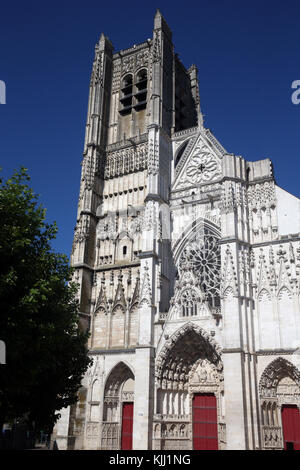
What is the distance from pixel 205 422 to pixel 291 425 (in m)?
3.48

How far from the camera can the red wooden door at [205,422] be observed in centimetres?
1777

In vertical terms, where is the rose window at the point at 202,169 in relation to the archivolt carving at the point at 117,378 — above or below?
above

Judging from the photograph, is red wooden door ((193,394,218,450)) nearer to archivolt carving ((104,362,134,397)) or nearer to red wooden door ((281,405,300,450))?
red wooden door ((281,405,300,450))

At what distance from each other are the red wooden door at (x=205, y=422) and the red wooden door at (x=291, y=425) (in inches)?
108

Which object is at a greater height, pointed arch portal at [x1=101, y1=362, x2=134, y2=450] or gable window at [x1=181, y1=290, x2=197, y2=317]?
gable window at [x1=181, y1=290, x2=197, y2=317]

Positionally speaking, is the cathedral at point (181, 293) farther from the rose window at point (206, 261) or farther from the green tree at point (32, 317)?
the green tree at point (32, 317)

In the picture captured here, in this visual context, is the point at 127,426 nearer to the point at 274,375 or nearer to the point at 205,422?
the point at 205,422

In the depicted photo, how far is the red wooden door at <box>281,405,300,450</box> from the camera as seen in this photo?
16.2 meters

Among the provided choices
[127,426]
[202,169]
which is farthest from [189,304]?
[202,169]

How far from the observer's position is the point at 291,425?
1652cm

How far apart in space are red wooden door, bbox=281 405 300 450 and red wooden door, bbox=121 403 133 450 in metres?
6.78

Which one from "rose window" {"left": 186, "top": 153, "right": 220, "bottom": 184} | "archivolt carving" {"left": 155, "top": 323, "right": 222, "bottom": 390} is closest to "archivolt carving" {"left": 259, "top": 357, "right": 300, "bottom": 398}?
"archivolt carving" {"left": 155, "top": 323, "right": 222, "bottom": 390}

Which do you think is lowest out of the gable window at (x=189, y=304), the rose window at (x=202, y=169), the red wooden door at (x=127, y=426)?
the red wooden door at (x=127, y=426)

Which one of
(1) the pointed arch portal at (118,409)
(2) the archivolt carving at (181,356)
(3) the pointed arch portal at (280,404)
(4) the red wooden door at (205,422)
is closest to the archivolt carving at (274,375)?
(3) the pointed arch portal at (280,404)
